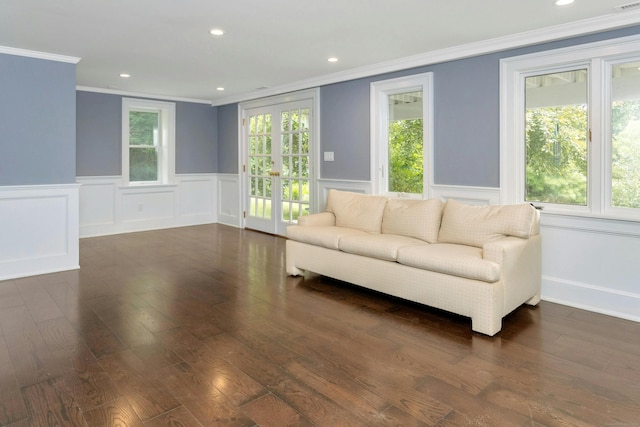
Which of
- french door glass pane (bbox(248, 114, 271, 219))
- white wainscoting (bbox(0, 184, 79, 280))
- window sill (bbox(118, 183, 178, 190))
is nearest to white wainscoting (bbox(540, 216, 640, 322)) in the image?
french door glass pane (bbox(248, 114, 271, 219))

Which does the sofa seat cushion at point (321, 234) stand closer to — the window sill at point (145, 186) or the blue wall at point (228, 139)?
the blue wall at point (228, 139)

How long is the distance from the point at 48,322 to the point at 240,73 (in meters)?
3.57

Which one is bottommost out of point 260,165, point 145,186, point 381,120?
point 145,186

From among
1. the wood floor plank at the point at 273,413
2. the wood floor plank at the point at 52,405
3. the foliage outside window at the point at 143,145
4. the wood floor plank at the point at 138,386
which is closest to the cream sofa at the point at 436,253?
the wood floor plank at the point at 273,413

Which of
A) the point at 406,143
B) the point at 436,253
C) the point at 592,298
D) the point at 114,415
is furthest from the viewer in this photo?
the point at 406,143

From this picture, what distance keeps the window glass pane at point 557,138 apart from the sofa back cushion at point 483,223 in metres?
0.58

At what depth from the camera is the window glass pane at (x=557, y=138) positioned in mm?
3514

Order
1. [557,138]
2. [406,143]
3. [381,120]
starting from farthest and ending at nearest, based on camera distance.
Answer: [381,120]
[406,143]
[557,138]

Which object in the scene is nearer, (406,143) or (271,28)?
(271,28)

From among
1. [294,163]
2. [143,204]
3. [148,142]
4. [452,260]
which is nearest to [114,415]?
[452,260]

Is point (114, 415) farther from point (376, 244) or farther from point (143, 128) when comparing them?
point (143, 128)

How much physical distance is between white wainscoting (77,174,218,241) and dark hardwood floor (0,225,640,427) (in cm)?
269

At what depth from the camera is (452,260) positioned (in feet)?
9.92

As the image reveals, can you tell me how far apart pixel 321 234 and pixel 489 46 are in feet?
7.58
